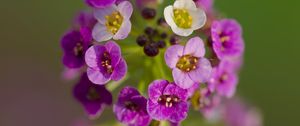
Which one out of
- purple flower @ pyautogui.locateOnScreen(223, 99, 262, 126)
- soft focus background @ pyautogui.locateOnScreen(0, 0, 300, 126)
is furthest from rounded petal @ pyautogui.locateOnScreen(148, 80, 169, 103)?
soft focus background @ pyautogui.locateOnScreen(0, 0, 300, 126)

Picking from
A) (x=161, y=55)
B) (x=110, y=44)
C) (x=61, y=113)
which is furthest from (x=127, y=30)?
(x=61, y=113)

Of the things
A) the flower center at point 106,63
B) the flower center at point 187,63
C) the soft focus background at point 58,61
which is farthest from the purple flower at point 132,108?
the soft focus background at point 58,61

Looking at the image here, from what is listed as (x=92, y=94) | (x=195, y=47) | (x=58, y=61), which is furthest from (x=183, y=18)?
(x=58, y=61)

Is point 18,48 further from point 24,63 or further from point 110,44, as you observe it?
point 110,44

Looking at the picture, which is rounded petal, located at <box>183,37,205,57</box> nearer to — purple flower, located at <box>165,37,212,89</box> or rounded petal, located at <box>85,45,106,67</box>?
purple flower, located at <box>165,37,212,89</box>

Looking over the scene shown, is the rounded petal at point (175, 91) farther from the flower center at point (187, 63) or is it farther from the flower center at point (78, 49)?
the flower center at point (78, 49)

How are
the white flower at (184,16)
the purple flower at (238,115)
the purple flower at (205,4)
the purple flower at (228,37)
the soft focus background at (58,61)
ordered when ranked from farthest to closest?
the soft focus background at (58,61) → the purple flower at (238,115) → the purple flower at (205,4) → the purple flower at (228,37) → the white flower at (184,16)

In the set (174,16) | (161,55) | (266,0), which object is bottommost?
(266,0)
